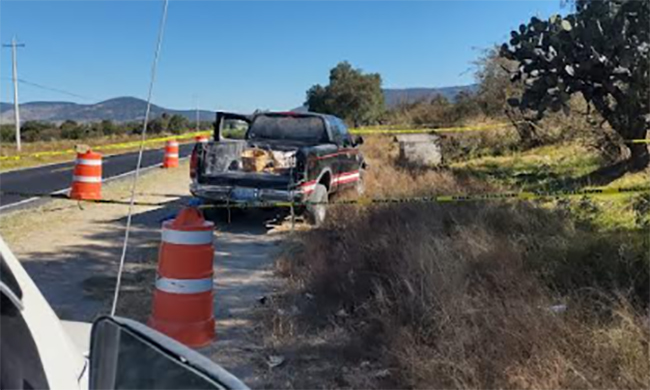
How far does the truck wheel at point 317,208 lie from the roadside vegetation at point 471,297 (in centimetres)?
64

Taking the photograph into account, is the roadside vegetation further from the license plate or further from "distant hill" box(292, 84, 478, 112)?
"distant hill" box(292, 84, 478, 112)

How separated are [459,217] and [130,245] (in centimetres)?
410

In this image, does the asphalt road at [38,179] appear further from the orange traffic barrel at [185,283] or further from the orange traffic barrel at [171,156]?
the orange traffic barrel at [185,283]

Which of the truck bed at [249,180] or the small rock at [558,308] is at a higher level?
the truck bed at [249,180]

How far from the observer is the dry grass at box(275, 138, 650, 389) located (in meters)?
3.69

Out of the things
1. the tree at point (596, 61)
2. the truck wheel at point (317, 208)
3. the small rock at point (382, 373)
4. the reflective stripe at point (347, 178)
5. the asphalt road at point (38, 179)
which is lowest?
the asphalt road at point (38, 179)

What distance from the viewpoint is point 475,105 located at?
24.5m

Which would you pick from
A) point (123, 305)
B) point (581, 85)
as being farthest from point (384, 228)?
point (581, 85)

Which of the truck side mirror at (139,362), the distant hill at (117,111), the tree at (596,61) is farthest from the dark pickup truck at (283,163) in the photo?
the truck side mirror at (139,362)

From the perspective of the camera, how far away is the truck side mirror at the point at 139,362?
52.8 inches

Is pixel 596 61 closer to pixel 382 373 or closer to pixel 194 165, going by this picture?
pixel 194 165

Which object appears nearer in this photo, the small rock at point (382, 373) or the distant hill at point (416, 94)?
the small rock at point (382, 373)

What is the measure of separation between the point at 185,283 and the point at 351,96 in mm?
55400

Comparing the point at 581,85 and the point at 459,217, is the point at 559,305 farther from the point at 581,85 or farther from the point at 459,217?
the point at 581,85
